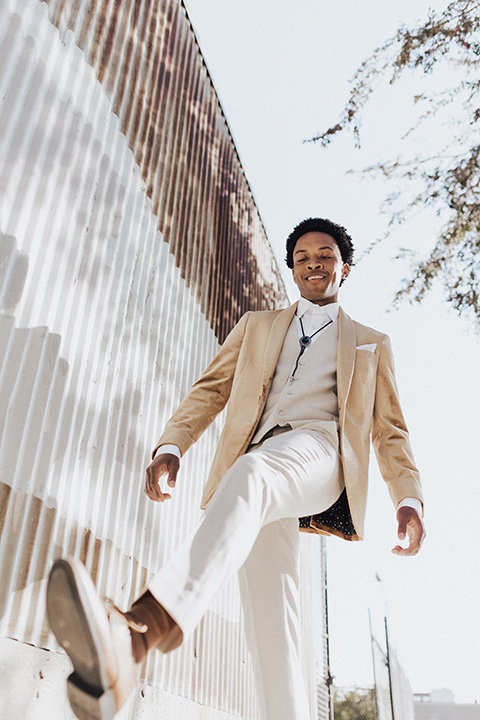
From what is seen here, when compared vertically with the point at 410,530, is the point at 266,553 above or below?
below

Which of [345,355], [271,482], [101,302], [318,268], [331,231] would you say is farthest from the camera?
[331,231]

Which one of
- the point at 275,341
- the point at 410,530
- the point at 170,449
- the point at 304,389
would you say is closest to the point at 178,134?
the point at 275,341

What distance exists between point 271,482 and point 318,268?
1.58m

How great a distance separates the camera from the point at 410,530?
2193 millimetres

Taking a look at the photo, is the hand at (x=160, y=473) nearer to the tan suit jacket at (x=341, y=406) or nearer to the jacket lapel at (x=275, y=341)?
the tan suit jacket at (x=341, y=406)

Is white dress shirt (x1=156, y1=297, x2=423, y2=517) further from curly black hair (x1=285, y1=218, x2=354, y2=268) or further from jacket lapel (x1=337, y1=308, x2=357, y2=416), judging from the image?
curly black hair (x1=285, y1=218, x2=354, y2=268)

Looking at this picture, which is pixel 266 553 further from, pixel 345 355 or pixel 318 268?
pixel 318 268

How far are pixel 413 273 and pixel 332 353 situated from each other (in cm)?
399

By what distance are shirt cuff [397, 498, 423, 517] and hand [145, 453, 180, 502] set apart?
845 mm

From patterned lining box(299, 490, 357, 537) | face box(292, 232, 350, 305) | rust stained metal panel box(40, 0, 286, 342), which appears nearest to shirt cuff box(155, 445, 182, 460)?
patterned lining box(299, 490, 357, 537)

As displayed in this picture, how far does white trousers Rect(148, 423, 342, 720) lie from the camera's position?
1.26 m

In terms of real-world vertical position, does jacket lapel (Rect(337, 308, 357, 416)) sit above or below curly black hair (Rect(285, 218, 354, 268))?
below

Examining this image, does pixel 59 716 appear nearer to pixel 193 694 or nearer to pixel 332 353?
pixel 193 694

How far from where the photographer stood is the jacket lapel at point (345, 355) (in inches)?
88.7
